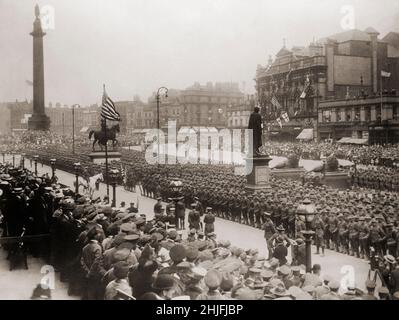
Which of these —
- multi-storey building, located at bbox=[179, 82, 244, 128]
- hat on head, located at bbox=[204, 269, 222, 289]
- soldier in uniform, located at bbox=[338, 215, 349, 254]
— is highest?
multi-storey building, located at bbox=[179, 82, 244, 128]

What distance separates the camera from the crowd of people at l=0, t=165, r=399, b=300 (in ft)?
25.0

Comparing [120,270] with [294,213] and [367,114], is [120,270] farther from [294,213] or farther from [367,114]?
[367,114]

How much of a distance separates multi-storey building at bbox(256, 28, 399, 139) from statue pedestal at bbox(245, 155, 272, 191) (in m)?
39.0

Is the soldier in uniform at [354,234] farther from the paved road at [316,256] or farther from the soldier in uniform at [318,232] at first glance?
the soldier in uniform at [318,232]

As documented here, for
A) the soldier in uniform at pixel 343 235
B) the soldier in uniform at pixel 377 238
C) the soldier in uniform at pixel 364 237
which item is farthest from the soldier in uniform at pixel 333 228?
the soldier in uniform at pixel 377 238

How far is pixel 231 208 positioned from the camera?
69.6 feet

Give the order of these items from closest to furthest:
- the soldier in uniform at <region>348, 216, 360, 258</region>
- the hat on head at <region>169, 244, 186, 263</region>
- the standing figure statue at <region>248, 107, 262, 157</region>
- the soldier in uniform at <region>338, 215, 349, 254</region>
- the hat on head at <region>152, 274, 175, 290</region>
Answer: the hat on head at <region>152, 274, 175, 290</region>
the hat on head at <region>169, 244, 186, 263</region>
the soldier in uniform at <region>348, 216, 360, 258</region>
the soldier in uniform at <region>338, 215, 349, 254</region>
the standing figure statue at <region>248, 107, 262, 157</region>

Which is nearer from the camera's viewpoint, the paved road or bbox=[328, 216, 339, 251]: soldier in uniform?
the paved road

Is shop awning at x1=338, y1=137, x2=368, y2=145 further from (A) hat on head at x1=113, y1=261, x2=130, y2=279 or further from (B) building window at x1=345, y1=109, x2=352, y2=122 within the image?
(A) hat on head at x1=113, y1=261, x2=130, y2=279

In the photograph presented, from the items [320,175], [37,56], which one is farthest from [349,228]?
[37,56]

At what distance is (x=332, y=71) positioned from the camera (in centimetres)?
6644

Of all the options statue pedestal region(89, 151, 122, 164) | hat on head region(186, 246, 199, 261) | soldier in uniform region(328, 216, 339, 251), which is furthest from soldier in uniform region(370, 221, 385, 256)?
statue pedestal region(89, 151, 122, 164)
